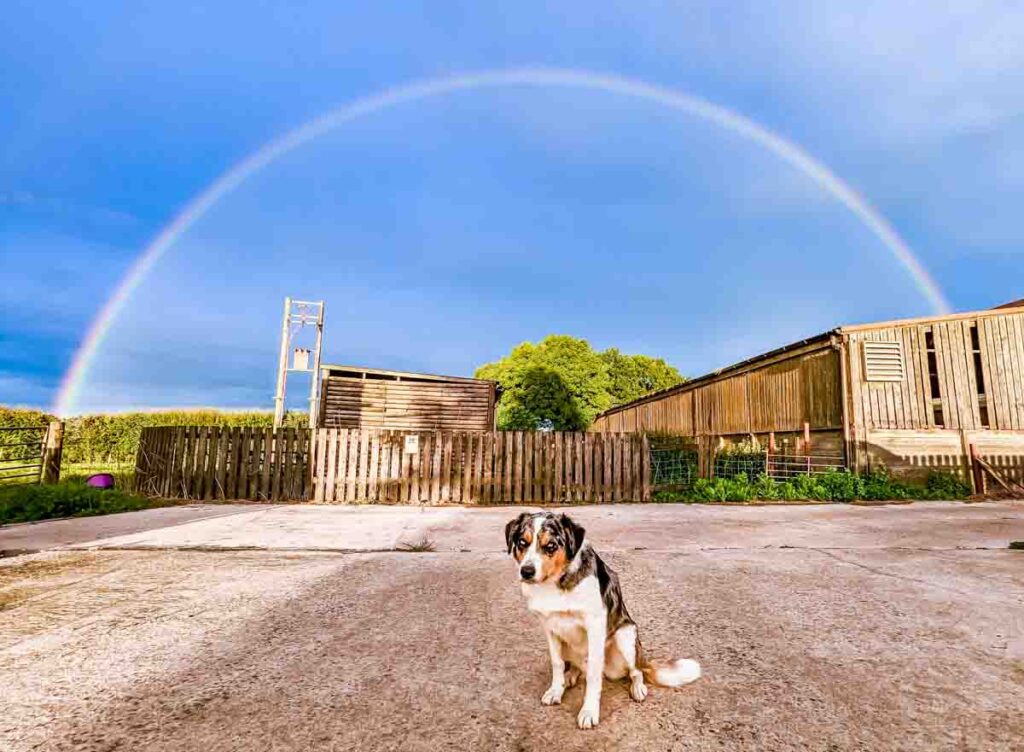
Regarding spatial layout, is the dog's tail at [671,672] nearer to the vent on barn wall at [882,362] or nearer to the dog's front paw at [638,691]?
the dog's front paw at [638,691]

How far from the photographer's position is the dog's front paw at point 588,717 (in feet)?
6.97

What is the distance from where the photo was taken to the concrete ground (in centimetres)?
210

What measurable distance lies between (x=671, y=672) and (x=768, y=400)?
1760cm

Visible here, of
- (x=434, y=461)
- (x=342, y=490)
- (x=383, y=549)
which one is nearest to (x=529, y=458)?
(x=434, y=461)

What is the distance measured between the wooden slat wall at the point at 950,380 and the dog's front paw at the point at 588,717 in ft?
51.1

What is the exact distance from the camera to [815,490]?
12445mm

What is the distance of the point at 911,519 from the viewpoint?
8742 mm

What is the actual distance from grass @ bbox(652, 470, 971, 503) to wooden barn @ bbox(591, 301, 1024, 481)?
2.55 ft

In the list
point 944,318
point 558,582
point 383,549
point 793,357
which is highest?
point 944,318

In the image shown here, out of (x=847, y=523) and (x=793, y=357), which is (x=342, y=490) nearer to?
(x=847, y=523)

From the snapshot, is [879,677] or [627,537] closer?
[879,677]

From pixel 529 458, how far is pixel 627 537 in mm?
5305

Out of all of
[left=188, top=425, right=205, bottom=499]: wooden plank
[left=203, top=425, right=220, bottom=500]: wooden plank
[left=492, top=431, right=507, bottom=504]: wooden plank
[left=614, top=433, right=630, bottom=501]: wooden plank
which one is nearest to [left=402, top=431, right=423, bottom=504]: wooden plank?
[left=492, top=431, right=507, bottom=504]: wooden plank

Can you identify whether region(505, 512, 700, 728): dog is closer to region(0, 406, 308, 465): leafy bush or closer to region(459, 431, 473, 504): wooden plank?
region(459, 431, 473, 504): wooden plank
